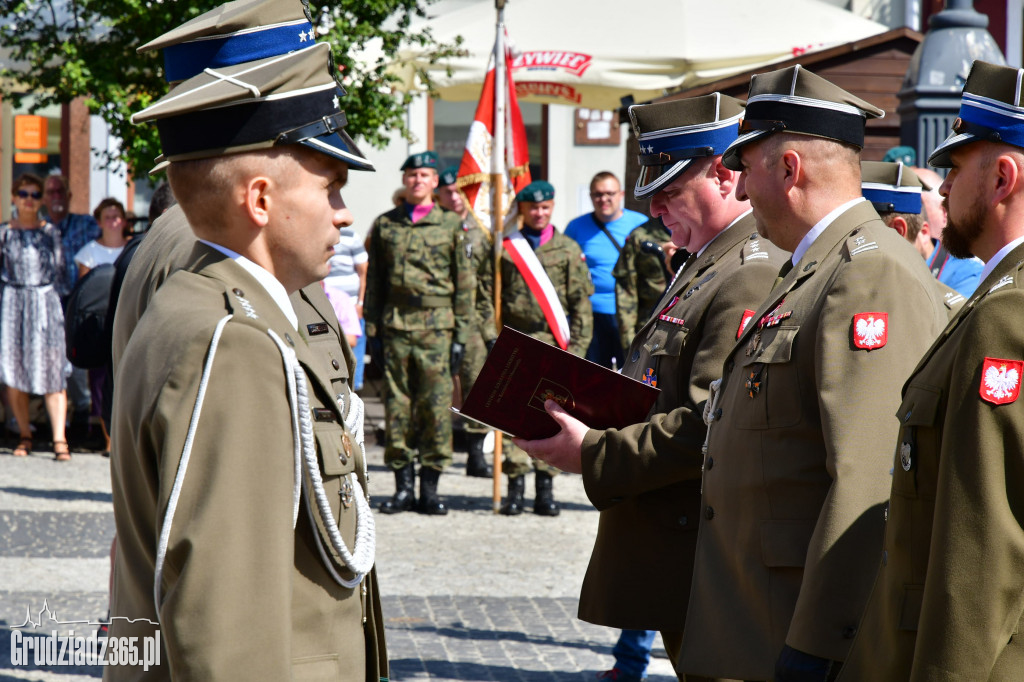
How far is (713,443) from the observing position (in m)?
3.12

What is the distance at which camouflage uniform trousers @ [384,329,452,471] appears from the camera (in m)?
8.55

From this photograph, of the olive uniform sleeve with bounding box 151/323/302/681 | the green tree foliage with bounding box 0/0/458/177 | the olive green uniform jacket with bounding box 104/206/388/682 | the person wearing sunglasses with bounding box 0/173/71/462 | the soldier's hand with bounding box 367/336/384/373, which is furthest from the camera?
the person wearing sunglasses with bounding box 0/173/71/462

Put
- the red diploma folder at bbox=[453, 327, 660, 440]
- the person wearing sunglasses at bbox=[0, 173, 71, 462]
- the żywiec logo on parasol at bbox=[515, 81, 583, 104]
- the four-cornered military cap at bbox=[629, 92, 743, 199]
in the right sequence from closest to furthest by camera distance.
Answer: the red diploma folder at bbox=[453, 327, 660, 440]
the four-cornered military cap at bbox=[629, 92, 743, 199]
the person wearing sunglasses at bbox=[0, 173, 71, 462]
the żywiec logo on parasol at bbox=[515, 81, 583, 104]

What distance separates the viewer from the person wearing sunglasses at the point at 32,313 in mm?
10234

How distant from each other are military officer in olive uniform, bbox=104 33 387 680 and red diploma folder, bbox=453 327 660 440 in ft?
4.34

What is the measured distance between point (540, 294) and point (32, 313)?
4476mm

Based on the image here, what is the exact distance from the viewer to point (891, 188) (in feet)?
16.4

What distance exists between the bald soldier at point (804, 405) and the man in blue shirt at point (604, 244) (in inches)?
260

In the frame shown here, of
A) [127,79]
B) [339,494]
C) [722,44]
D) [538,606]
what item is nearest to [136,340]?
[339,494]

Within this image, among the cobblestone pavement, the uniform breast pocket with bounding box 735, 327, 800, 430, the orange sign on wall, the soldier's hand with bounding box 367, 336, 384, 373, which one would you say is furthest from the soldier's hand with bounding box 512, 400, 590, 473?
the orange sign on wall

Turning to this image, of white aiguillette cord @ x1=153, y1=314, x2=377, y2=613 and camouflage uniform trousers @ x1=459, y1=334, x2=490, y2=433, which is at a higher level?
white aiguillette cord @ x1=153, y1=314, x2=377, y2=613

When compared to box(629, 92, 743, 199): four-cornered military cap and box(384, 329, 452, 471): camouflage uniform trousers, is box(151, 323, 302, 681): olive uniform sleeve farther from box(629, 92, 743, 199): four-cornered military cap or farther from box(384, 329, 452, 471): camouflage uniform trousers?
box(384, 329, 452, 471): camouflage uniform trousers

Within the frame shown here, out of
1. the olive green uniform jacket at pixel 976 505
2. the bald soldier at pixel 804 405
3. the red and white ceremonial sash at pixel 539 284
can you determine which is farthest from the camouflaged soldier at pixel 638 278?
the olive green uniform jacket at pixel 976 505

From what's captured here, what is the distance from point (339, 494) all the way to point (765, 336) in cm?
131
